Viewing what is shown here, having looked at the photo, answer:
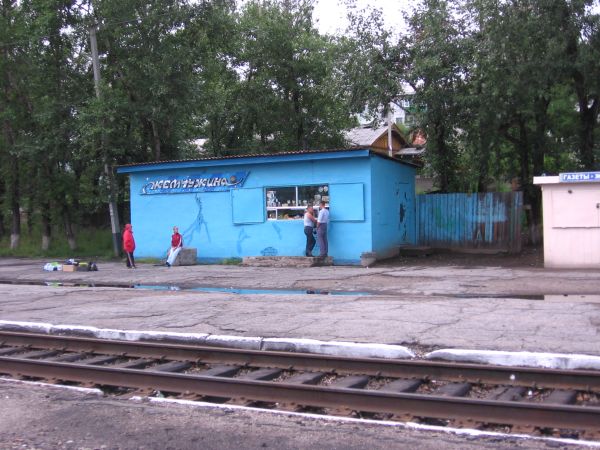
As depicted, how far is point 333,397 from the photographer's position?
6039 mm

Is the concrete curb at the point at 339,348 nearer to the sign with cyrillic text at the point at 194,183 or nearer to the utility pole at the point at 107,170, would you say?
the sign with cyrillic text at the point at 194,183

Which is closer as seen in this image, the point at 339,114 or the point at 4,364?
the point at 4,364

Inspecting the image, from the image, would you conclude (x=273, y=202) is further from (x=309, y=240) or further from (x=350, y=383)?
(x=350, y=383)

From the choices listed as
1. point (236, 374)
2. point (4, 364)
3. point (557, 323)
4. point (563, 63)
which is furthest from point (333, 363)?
point (563, 63)

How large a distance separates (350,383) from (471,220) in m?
15.2

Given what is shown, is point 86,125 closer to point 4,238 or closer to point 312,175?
point 312,175

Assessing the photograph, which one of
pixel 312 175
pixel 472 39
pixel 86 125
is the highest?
pixel 472 39

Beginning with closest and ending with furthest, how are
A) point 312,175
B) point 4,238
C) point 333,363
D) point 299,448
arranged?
point 299,448 < point 333,363 < point 312,175 < point 4,238

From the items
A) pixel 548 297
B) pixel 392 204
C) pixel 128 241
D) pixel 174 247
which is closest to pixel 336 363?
pixel 548 297

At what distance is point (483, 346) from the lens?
295 inches

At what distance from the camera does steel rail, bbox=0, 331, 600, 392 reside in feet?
20.5

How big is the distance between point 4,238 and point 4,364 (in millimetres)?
27770

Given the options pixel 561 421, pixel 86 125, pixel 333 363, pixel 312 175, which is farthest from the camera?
pixel 86 125

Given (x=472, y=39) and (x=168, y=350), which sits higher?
(x=472, y=39)
